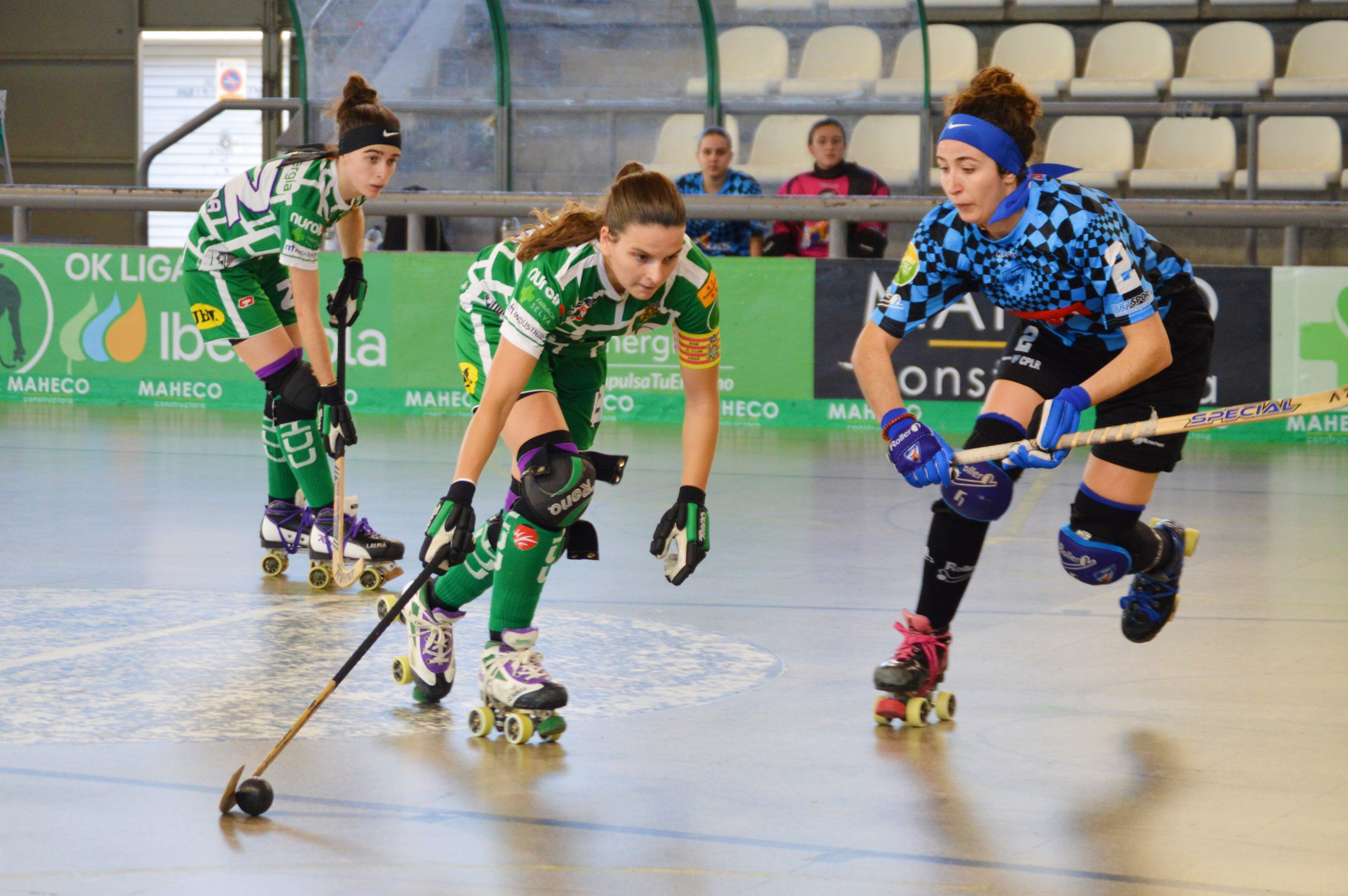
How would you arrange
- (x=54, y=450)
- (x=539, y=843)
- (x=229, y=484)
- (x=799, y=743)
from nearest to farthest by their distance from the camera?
1. (x=539, y=843)
2. (x=799, y=743)
3. (x=229, y=484)
4. (x=54, y=450)

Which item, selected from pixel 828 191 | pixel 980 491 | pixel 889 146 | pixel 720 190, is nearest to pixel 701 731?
pixel 980 491

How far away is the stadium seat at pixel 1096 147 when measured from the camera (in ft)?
43.7

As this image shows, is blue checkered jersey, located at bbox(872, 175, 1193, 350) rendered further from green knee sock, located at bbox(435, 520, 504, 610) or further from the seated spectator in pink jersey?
the seated spectator in pink jersey

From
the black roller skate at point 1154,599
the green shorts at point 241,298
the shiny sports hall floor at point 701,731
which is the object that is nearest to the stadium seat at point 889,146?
the shiny sports hall floor at point 701,731

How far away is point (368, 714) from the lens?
4.02 metres

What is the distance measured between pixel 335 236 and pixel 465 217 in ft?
5.81

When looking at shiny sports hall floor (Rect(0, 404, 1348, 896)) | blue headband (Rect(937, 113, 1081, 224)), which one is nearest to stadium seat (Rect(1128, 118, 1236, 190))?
shiny sports hall floor (Rect(0, 404, 1348, 896))

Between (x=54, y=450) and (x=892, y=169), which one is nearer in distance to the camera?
(x=54, y=450)

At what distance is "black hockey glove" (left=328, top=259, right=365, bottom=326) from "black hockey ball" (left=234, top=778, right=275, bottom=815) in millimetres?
3217

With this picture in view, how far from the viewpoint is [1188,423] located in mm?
3678

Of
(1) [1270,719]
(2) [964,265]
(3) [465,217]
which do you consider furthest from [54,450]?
(1) [1270,719]

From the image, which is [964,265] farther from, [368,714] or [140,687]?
[140,687]

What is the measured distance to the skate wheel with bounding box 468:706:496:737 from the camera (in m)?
3.86

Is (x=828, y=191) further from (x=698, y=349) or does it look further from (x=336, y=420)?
(x=698, y=349)
